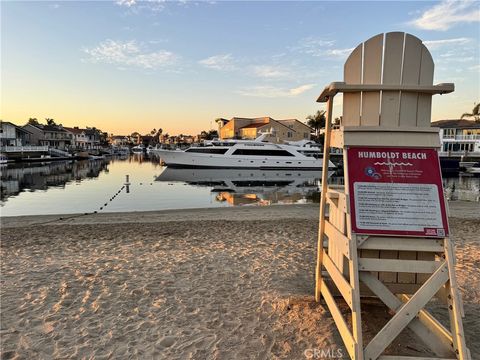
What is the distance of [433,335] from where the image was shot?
8.34ft

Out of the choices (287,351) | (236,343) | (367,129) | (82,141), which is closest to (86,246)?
(236,343)

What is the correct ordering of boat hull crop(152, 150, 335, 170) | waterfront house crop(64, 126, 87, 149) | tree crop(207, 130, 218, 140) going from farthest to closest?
tree crop(207, 130, 218, 140) < waterfront house crop(64, 126, 87, 149) < boat hull crop(152, 150, 335, 170)

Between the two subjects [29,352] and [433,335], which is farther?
[29,352]

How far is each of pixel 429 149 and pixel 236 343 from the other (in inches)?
95.4

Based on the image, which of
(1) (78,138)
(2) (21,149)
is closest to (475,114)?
(2) (21,149)

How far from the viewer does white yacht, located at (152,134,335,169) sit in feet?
134

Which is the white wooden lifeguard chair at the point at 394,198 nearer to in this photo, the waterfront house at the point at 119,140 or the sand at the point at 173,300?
the sand at the point at 173,300

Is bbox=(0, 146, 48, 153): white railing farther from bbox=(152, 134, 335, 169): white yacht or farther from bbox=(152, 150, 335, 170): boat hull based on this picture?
bbox=(152, 150, 335, 170): boat hull

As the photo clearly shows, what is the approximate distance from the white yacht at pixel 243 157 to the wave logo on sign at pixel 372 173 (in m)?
38.2

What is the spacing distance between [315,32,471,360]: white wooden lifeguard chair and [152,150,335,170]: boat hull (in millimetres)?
38007

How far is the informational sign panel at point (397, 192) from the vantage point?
→ 8.29 feet

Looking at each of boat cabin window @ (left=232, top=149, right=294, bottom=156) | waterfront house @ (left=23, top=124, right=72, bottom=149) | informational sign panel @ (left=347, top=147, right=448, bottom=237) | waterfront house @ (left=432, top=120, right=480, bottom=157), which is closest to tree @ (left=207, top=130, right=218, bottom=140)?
waterfront house @ (left=23, top=124, right=72, bottom=149)

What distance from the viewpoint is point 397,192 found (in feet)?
8.45

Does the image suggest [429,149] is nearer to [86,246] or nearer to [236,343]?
[236,343]
